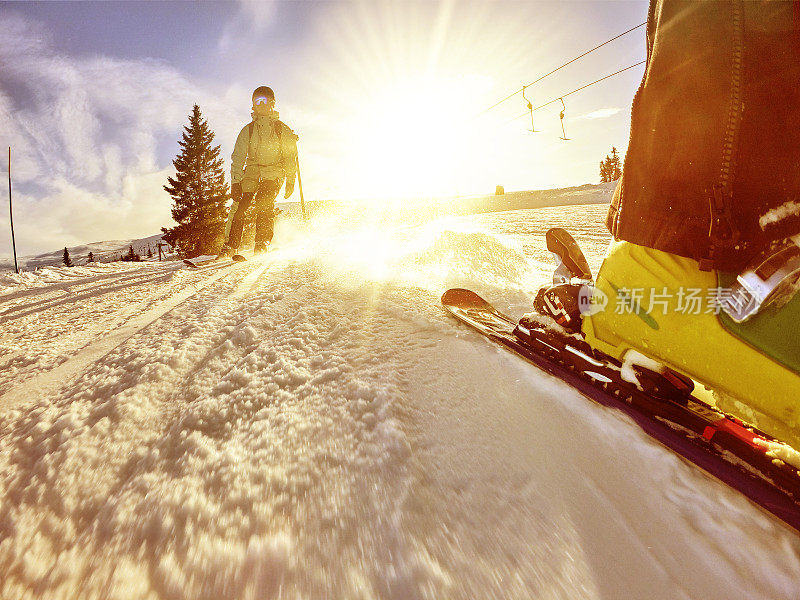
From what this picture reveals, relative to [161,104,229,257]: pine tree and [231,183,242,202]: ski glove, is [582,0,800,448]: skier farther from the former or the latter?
[161,104,229,257]: pine tree

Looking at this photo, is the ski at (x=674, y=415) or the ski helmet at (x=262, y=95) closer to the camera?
the ski at (x=674, y=415)

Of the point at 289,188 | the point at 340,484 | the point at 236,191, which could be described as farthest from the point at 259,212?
the point at 340,484

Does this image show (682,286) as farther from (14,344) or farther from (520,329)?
(14,344)

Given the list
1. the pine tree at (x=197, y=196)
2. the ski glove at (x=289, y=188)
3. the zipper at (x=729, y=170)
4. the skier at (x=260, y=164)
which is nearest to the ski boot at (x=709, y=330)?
the zipper at (x=729, y=170)

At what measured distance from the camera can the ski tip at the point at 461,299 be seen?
2.32m

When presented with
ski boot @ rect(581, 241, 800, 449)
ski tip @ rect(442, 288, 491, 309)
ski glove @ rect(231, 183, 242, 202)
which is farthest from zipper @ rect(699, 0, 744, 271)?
ski glove @ rect(231, 183, 242, 202)

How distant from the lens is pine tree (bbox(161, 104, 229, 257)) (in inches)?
998

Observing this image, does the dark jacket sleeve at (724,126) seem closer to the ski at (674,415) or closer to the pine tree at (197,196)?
the ski at (674,415)

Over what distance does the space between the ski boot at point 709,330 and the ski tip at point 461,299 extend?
913 mm

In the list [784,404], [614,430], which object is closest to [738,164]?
[784,404]

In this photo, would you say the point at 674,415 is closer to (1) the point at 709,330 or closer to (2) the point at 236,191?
(1) the point at 709,330

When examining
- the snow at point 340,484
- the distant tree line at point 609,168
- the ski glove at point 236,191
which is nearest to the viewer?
the snow at point 340,484

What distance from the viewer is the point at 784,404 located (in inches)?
40.0

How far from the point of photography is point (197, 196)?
25.8 meters
